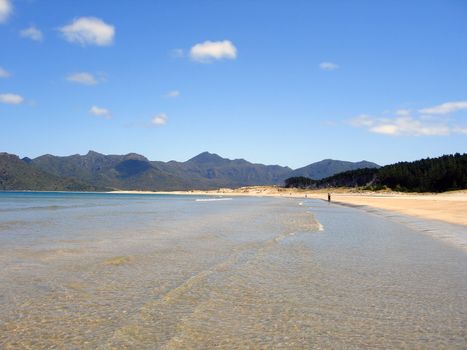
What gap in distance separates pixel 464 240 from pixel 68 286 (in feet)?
64.3

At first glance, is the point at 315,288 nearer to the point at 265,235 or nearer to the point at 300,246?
the point at 300,246

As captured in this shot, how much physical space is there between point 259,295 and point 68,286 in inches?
205

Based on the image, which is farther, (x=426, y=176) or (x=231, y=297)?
(x=426, y=176)

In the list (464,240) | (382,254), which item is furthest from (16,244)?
(464,240)

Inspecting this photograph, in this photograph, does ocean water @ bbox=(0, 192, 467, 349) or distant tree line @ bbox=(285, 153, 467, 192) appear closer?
ocean water @ bbox=(0, 192, 467, 349)

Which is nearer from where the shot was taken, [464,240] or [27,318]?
[27,318]

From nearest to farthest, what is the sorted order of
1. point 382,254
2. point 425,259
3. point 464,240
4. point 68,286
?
1. point 68,286
2. point 425,259
3. point 382,254
4. point 464,240

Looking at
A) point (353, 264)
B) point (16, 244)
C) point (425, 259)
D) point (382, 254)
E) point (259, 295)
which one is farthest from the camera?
point (16, 244)

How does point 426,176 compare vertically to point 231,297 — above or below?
above

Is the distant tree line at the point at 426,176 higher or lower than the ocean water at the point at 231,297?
higher

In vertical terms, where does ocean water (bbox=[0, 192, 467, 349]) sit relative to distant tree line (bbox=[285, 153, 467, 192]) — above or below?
below

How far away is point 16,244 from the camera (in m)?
20.3

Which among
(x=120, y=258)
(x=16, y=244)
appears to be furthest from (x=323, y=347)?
(x=16, y=244)

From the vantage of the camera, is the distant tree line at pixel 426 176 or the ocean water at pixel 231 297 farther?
the distant tree line at pixel 426 176
